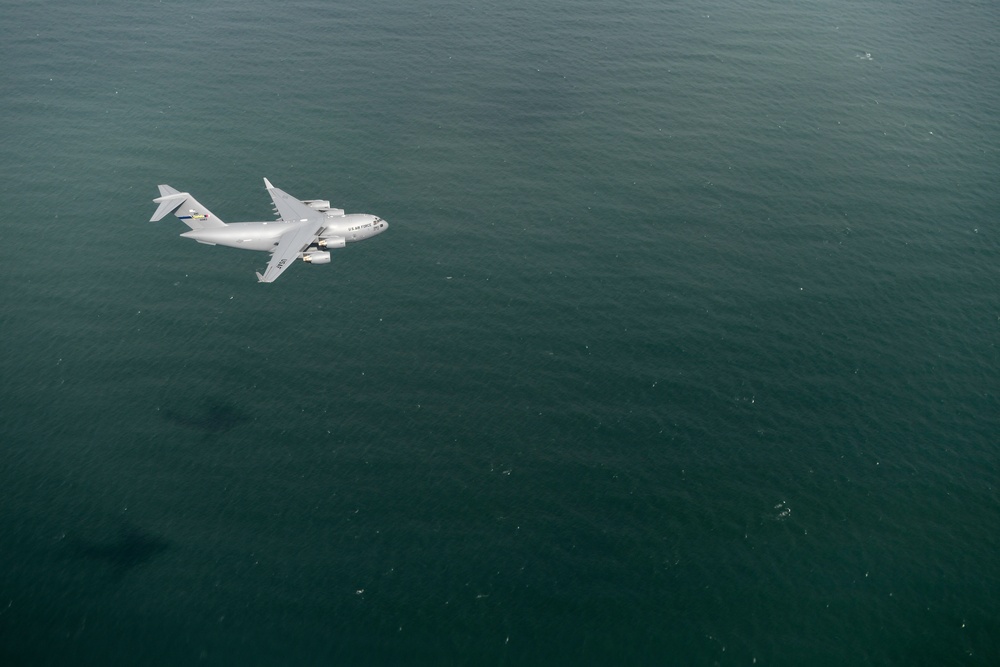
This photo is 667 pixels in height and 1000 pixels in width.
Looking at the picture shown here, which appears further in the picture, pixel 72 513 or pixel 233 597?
pixel 72 513

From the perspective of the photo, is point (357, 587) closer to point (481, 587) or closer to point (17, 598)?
point (481, 587)

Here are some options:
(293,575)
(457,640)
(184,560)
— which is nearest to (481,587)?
(457,640)

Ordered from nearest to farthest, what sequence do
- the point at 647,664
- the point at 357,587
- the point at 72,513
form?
1. the point at 647,664
2. the point at 357,587
3. the point at 72,513

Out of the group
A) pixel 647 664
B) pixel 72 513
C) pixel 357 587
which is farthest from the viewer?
pixel 72 513

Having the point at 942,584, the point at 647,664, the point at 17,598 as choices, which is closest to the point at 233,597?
the point at 17,598

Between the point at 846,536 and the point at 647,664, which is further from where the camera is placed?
the point at 846,536

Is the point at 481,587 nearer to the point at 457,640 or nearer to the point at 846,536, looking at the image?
the point at 457,640

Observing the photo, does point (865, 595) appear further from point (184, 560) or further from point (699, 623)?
point (184, 560)

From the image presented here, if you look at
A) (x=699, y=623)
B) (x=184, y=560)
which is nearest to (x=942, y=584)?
(x=699, y=623)
